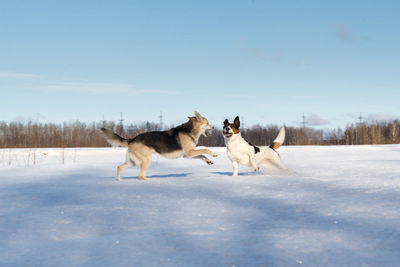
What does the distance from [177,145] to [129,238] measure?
4.27 m

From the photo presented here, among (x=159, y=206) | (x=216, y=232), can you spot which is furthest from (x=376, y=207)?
(x=159, y=206)

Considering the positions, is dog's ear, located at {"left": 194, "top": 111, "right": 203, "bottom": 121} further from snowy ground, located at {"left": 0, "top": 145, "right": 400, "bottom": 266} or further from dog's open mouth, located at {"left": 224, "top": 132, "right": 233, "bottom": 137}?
snowy ground, located at {"left": 0, "top": 145, "right": 400, "bottom": 266}

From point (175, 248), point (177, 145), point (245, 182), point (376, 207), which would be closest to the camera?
point (175, 248)

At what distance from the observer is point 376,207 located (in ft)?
13.0

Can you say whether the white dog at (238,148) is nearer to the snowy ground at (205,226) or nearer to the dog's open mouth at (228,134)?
the dog's open mouth at (228,134)

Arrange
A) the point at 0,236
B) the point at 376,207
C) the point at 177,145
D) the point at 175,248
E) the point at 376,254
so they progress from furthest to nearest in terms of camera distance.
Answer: the point at 177,145, the point at 376,207, the point at 0,236, the point at 175,248, the point at 376,254

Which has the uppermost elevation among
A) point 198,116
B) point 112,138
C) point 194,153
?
point 198,116

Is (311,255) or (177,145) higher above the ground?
(177,145)

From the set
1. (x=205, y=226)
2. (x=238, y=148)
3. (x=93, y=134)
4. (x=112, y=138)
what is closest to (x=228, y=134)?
(x=238, y=148)

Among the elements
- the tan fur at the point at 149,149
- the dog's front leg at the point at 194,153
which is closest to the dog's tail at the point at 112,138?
the tan fur at the point at 149,149

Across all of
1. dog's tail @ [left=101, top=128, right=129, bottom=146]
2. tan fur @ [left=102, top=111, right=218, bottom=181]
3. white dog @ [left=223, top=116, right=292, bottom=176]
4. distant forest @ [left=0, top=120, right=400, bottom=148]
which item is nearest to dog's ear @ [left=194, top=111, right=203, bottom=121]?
tan fur @ [left=102, top=111, right=218, bottom=181]

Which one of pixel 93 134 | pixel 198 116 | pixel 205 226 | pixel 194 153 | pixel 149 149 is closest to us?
pixel 205 226

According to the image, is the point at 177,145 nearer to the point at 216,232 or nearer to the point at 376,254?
the point at 216,232

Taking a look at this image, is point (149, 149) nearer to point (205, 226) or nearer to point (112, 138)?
point (112, 138)
